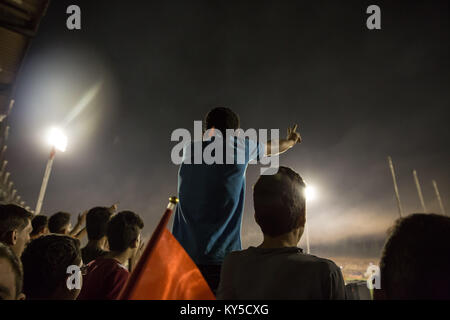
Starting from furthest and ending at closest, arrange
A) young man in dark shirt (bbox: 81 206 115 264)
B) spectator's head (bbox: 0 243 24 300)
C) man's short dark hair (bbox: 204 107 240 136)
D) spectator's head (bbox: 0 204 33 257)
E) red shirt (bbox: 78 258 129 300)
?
young man in dark shirt (bbox: 81 206 115 264) < spectator's head (bbox: 0 204 33 257) < man's short dark hair (bbox: 204 107 240 136) < red shirt (bbox: 78 258 129 300) < spectator's head (bbox: 0 243 24 300)

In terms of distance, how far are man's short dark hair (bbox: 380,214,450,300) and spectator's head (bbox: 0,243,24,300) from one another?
248cm

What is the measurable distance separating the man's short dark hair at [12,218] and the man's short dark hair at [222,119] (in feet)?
9.03

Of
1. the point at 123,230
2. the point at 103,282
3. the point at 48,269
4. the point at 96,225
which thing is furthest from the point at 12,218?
the point at 103,282

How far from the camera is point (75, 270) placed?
257cm

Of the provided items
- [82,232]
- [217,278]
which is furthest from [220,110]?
[82,232]

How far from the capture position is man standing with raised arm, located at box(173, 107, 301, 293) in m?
2.58

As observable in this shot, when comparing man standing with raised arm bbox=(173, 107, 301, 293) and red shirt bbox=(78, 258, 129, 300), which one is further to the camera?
red shirt bbox=(78, 258, 129, 300)

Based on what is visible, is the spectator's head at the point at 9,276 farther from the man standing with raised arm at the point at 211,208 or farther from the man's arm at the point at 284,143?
the man's arm at the point at 284,143

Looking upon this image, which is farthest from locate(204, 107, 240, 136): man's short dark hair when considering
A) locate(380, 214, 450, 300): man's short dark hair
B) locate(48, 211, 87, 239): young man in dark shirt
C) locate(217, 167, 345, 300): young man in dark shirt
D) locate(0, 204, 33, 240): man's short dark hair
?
locate(48, 211, 87, 239): young man in dark shirt

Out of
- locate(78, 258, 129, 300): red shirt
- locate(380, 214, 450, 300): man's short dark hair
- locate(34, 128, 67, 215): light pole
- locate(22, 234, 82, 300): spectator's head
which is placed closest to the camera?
locate(380, 214, 450, 300): man's short dark hair

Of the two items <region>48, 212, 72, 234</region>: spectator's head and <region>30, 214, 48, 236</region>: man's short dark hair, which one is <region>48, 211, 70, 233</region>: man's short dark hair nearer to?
<region>48, 212, 72, 234</region>: spectator's head

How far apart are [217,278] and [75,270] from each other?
1.38m
